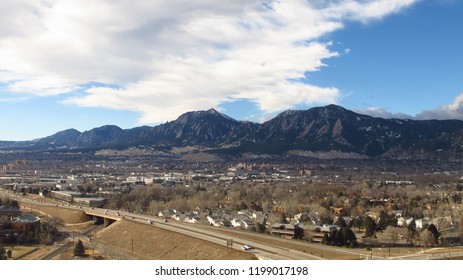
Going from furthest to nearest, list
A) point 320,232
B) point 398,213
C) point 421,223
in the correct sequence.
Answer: point 398,213, point 421,223, point 320,232

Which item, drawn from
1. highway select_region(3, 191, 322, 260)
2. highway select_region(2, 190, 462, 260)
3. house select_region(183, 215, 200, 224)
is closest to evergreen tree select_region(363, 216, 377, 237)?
highway select_region(2, 190, 462, 260)

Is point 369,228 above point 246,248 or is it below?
below

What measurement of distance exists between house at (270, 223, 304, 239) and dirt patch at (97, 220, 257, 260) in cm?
1078

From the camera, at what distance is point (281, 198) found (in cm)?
9494

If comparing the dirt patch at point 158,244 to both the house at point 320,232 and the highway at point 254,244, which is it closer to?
the highway at point 254,244

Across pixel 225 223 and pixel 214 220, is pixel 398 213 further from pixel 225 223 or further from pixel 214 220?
pixel 214 220

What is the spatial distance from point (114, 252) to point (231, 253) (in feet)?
43.2

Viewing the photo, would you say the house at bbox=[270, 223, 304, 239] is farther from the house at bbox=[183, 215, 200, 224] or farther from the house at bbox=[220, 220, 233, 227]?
the house at bbox=[183, 215, 200, 224]

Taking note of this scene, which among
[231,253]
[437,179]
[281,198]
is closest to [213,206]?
[281,198]

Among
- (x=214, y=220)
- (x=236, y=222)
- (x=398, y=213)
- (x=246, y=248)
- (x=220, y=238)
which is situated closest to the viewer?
(x=246, y=248)

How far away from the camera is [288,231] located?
175 ft

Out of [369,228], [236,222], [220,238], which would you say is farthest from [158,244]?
[369,228]

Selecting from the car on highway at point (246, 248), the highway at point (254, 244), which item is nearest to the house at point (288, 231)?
the highway at point (254, 244)

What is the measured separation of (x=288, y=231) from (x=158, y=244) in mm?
13830
